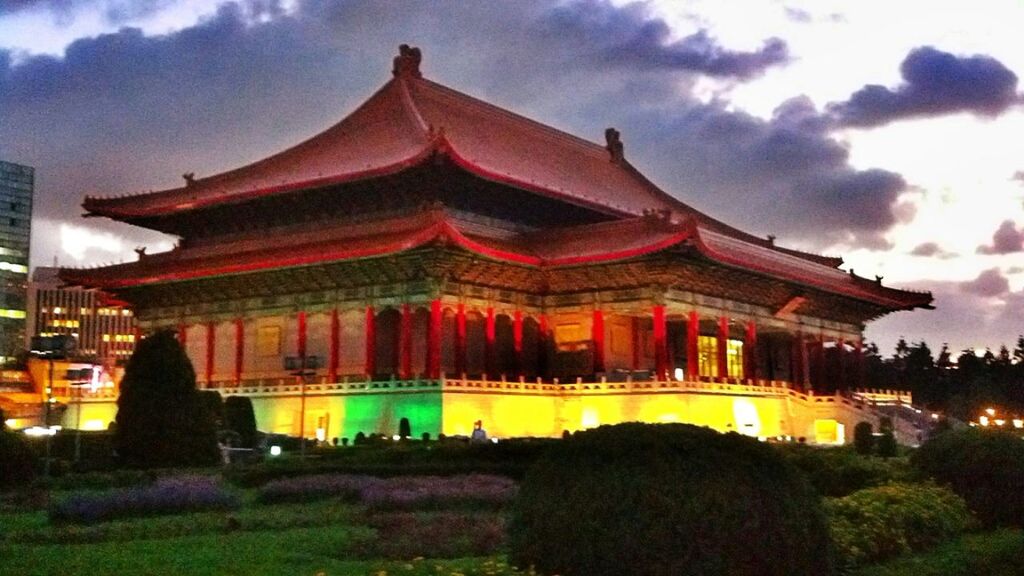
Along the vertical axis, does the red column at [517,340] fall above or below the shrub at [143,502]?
above

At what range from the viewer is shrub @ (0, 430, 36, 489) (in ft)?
77.5

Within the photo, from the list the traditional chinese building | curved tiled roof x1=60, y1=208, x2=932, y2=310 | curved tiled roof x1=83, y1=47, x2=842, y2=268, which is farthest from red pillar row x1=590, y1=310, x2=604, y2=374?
curved tiled roof x1=83, y1=47, x2=842, y2=268

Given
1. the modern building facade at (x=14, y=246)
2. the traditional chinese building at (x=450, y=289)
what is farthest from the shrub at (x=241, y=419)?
the modern building facade at (x=14, y=246)

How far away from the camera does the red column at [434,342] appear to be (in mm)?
44281

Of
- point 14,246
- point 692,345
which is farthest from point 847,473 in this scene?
point 14,246

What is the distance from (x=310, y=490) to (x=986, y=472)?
491 inches

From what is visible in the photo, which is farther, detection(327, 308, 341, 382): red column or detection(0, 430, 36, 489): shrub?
detection(327, 308, 341, 382): red column

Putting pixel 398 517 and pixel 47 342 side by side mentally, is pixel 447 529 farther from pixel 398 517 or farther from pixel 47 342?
pixel 47 342

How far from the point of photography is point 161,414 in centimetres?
2775

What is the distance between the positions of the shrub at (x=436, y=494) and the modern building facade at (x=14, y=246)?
109 metres

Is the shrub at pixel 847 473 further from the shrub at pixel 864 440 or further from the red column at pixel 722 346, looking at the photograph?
the red column at pixel 722 346

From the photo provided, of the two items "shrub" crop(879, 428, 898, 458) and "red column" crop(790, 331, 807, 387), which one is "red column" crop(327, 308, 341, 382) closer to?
"shrub" crop(879, 428, 898, 458)

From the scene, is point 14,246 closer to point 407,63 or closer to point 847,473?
point 407,63

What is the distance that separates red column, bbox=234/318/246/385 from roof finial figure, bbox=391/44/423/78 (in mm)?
14302
